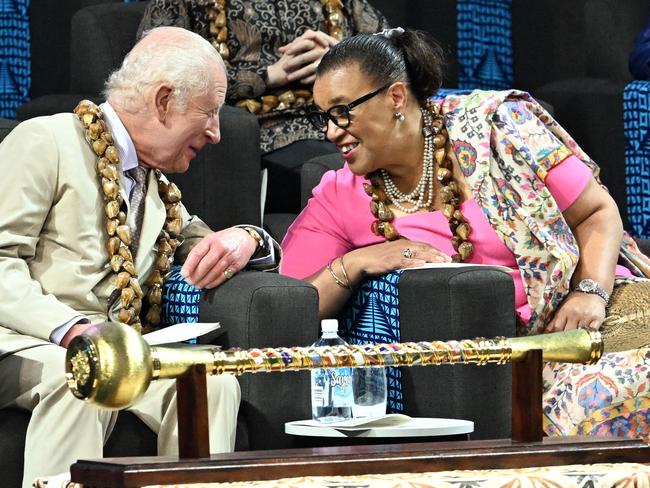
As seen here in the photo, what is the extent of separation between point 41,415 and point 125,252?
466 millimetres

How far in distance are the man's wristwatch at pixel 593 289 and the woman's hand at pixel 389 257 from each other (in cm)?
32

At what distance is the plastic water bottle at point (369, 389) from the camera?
Answer: 2754mm

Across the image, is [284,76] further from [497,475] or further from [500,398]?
[497,475]

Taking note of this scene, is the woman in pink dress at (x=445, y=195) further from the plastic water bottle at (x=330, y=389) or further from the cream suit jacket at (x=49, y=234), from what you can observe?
the cream suit jacket at (x=49, y=234)

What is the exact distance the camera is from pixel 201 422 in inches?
59.5

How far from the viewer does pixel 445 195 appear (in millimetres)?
3072

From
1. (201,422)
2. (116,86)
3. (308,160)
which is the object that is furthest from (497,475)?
(308,160)

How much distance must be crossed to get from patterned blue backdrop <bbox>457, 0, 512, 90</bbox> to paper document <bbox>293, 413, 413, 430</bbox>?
8.40 feet

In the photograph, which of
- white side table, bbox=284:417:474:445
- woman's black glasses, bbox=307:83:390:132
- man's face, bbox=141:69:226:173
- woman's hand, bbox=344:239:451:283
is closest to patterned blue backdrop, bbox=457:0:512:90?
woman's black glasses, bbox=307:83:390:132

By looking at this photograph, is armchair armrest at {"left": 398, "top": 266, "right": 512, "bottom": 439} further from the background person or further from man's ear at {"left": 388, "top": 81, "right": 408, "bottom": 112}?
the background person

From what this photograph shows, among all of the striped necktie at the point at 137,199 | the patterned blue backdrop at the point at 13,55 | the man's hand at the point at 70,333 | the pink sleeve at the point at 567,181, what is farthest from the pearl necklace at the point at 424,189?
the patterned blue backdrop at the point at 13,55

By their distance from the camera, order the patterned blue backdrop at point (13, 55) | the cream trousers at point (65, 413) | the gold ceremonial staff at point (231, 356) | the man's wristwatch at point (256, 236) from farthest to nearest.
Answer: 1. the patterned blue backdrop at point (13, 55)
2. the man's wristwatch at point (256, 236)
3. the cream trousers at point (65, 413)
4. the gold ceremonial staff at point (231, 356)

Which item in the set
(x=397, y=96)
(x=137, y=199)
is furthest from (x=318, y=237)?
(x=137, y=199)

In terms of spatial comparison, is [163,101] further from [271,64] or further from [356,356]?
[356,356]
